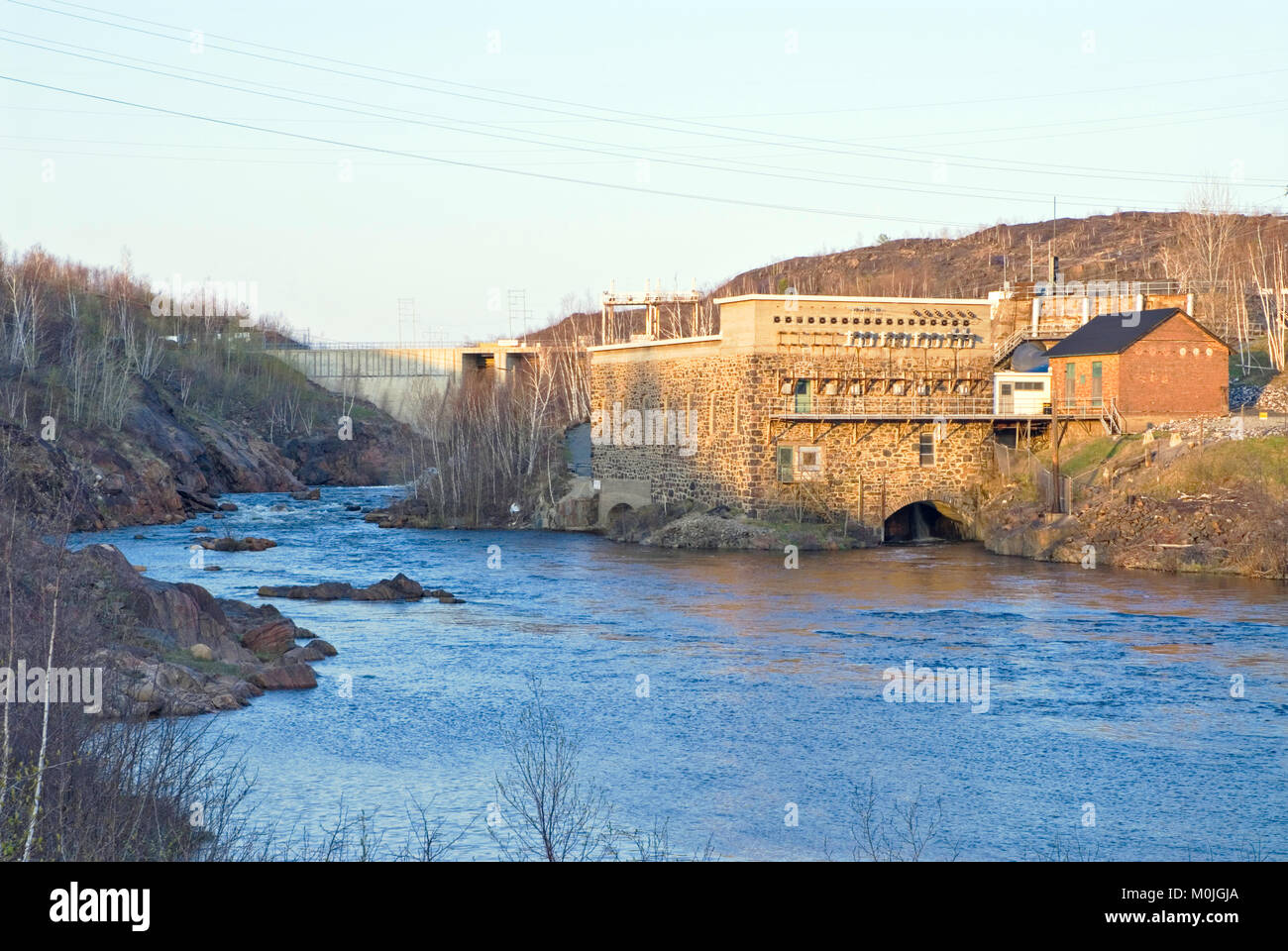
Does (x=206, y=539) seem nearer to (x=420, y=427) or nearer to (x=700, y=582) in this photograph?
(x=700, y=582)

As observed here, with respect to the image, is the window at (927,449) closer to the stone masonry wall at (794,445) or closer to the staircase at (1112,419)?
the stone masonry wall at (794,445)

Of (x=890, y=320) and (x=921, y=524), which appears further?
(x=921, y=524)

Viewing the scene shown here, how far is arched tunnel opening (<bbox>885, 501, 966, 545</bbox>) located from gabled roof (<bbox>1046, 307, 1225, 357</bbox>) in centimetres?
802

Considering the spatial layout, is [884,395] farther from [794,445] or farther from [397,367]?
[397,367]

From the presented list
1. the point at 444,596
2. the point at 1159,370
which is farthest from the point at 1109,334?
the point at 444,596

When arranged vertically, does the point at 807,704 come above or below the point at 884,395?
below

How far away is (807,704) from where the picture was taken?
80.6 ft

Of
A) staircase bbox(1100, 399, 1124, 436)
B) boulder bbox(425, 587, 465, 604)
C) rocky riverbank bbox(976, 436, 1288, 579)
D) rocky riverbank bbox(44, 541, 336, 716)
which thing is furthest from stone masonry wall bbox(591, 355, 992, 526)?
rocky riverbank bbox(44, 541, 336, 716)

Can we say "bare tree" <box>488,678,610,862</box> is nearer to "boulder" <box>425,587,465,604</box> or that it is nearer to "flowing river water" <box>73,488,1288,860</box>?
"flowing river water" <box>73,488,1288,860</box>

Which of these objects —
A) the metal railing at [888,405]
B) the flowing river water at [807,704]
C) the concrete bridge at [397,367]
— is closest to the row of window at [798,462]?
the metal railing at [888,405]

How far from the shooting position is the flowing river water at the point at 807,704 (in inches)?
692

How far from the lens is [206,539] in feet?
174

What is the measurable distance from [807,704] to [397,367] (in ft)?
297

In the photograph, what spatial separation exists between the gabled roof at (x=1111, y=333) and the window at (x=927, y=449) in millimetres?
5774
